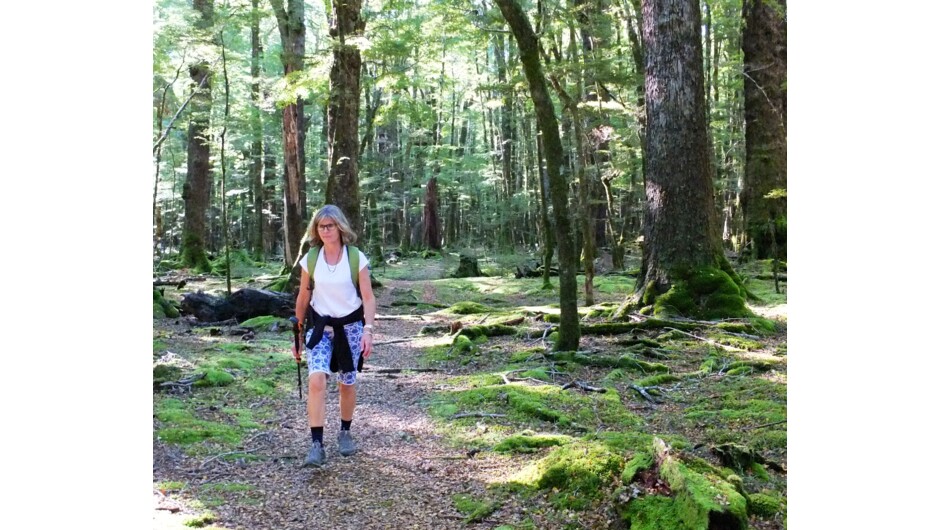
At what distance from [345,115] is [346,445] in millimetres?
9504

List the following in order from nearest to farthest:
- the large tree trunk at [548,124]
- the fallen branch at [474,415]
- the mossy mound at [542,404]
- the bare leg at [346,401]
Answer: the bare leg at [346,401], the mossy mound at [542,404], the fallen branch at [474,415], the large tree trunk at [548,124]

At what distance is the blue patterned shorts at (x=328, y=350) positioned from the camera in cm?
Answer: 484

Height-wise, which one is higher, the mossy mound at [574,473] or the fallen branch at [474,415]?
the mossy mound at [574,473]

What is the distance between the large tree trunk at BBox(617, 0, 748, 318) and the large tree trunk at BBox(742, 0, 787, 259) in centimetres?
421

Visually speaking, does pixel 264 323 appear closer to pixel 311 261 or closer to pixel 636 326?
pixel 636 326

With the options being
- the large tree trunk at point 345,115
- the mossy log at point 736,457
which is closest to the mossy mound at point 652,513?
the mossy log at point 736,457

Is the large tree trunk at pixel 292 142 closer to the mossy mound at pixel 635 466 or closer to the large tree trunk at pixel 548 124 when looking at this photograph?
the large tree trunk at pixel 548 124

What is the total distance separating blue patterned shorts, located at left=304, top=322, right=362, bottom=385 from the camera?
484 cm

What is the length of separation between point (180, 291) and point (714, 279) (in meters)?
11.5

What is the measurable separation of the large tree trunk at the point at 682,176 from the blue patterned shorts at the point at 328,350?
5.30 meters

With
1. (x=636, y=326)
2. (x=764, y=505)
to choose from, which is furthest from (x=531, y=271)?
(x=764, y=505)

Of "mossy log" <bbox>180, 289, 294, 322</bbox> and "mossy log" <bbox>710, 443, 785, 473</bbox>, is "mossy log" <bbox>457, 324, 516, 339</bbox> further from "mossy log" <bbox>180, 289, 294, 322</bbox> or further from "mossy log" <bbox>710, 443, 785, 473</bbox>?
"mossy log" <bbox>710, 443, 785, 473</bbox>

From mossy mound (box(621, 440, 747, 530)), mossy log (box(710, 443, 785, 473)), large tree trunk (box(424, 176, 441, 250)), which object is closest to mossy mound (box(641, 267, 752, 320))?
mossy log (box(710, 443, 785, 473))
